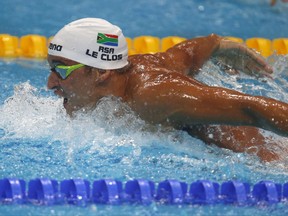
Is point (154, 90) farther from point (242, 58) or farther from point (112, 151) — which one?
point (242, 58)

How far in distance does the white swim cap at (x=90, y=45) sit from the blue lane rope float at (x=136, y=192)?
1.80ft

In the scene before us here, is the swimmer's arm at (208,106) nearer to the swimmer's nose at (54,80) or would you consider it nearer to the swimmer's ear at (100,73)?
the swimmer's ear at (100,73)

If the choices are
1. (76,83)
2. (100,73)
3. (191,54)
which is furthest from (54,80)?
(191,54)

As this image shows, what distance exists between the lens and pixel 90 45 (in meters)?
2.98

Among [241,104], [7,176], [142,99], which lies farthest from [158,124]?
[7,176]

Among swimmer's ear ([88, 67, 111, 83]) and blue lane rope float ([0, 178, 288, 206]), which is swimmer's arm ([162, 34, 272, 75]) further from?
blue lane rope float ([0, 178, 288, 206])

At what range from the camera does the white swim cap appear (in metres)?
2.96

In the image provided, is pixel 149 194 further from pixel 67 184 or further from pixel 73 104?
pixel 73 104

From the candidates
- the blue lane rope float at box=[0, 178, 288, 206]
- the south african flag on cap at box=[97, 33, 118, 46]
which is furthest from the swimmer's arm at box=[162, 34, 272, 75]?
the blue lane rope float at box=[0, 178, 288, 206]

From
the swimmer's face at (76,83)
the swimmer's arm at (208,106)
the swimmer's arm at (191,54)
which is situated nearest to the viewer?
the swimmer's arm at (208,106)

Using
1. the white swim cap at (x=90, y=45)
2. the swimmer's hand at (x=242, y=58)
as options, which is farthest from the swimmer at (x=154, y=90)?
the swimmer's hand at (x=242, y=58)

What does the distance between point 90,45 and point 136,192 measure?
0.69 meters

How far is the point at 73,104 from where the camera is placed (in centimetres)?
304

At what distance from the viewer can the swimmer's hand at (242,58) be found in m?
3.59
